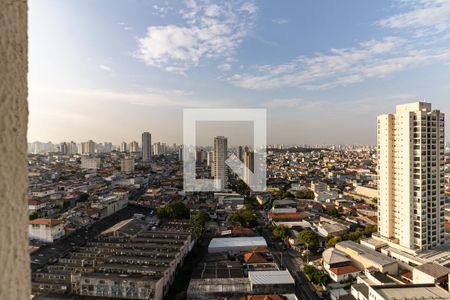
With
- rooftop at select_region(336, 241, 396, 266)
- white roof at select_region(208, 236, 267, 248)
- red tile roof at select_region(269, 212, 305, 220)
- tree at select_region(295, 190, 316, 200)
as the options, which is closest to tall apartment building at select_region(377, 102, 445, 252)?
rooftop at select_region(336, 241, 396, 266)

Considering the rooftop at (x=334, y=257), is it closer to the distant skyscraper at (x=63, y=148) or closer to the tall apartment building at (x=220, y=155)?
the tall apartment building at (x=220, y=155)

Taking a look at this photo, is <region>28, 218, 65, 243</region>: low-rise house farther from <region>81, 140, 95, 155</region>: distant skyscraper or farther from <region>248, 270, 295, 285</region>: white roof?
<region>81, 140, 95, 155</region>: distant skyscraper

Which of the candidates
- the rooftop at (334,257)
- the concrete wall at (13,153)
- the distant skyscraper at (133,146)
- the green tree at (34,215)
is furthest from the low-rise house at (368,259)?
the distant skyscraper at (133,146)

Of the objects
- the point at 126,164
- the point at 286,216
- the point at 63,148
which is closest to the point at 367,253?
the point at 286,216

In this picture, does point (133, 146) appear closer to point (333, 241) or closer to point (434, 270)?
point (333, 241)

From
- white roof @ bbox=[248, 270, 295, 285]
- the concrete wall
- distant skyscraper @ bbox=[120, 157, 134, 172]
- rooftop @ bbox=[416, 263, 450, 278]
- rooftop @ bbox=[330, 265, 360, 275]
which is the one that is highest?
the concrete wall

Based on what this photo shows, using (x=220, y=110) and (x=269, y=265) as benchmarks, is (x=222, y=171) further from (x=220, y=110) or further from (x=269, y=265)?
(x=269, y=265)
